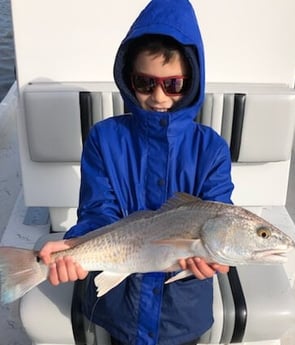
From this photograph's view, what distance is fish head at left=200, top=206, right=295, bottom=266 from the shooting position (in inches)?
53.2

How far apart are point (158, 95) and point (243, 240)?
1.90 ft

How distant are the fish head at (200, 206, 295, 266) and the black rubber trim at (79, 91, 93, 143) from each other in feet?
3.20

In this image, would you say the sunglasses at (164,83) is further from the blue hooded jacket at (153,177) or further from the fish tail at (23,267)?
the fish tail at (23,267)

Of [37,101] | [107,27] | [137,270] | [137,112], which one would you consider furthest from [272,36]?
[137,270]

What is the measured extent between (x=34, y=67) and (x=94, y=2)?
0.40m

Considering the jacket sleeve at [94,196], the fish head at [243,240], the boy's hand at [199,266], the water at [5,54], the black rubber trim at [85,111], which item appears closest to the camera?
the fish head at [243,240]

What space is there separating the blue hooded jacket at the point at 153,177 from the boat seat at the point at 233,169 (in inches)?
6.0

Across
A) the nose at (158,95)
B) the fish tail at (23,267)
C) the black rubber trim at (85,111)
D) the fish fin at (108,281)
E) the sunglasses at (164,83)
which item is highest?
the sunglasses at (164,83)

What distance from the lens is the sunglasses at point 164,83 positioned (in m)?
1.62

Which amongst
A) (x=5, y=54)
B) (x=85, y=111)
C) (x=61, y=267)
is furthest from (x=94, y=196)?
(x=5, y=54)

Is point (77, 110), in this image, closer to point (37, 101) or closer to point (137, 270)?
point (37, 101)

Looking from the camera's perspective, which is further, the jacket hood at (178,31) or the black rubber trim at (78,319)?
the black rubber trim at (78,319)

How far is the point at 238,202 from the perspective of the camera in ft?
8.32

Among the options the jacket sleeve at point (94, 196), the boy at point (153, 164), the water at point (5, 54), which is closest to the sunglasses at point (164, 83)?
the boy at point (153, 164)
